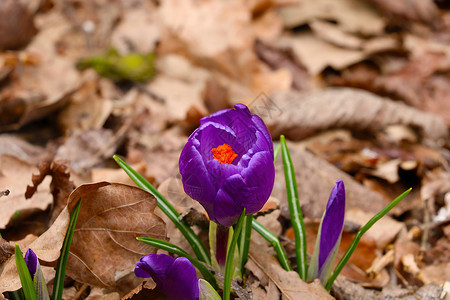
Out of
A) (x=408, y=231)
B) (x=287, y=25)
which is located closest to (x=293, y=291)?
(x=408, y=231)

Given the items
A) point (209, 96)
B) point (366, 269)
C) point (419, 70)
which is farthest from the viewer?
point (419, 70)

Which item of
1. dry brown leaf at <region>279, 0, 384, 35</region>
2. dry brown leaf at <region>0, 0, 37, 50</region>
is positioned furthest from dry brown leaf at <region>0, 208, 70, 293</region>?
dry brown leaf at <region>279, 0, 384, 35</region>

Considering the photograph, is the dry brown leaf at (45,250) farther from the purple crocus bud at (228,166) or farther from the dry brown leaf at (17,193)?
the purple crocus bud at (228,166)

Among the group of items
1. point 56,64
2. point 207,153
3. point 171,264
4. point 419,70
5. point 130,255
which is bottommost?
point 419,70

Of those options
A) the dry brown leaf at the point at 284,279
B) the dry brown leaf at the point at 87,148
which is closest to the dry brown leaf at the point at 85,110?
the dry brown leaf at the point at 87,148

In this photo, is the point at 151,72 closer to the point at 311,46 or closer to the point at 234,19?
the point at 234,19

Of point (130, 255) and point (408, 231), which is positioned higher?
point (130, 255)

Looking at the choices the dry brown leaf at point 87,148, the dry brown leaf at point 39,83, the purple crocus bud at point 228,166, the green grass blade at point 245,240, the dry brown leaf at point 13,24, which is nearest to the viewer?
the purple crocus bud at point 228,166
